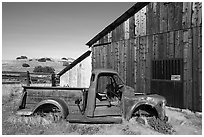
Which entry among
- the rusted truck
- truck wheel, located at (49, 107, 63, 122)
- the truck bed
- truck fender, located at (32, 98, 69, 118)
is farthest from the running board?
the truck bed

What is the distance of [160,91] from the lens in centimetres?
833

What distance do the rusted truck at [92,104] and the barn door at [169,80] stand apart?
2.42 meters

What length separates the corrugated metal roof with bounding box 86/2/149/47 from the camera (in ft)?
29.4

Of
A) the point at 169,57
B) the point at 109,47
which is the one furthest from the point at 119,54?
the point at 169,57

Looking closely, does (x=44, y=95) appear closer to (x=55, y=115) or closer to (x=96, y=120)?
(x=55, y=115)

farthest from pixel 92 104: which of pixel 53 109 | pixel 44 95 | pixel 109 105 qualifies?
pixel 44 95

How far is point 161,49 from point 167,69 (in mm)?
1044

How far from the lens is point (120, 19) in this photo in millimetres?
9758

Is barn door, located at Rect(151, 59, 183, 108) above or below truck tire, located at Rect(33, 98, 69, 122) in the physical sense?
above

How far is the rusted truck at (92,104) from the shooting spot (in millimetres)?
5543

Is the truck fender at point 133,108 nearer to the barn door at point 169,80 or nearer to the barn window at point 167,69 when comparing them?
the barn door at point 169,80

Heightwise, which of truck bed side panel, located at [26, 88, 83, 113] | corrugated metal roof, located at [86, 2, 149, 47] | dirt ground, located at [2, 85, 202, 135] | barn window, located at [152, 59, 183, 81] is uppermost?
corrugated metal roof, located at [86, 2, 149, 47]

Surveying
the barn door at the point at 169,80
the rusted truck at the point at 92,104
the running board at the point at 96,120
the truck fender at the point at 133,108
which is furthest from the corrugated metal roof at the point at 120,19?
the running board at the point at 96,120

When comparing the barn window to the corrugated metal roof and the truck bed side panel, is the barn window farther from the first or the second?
the truck bed side panel
